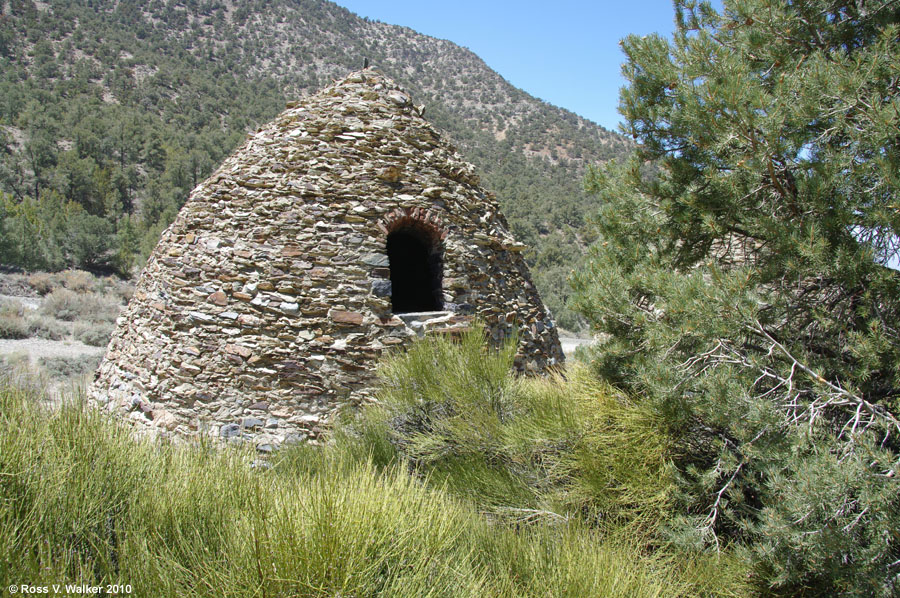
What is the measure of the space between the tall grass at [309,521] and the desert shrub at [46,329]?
14.0 metres

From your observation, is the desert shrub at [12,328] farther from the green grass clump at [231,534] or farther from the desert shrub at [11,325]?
the green grass clump at [231,534]

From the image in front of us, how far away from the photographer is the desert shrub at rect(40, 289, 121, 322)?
51.1 feet

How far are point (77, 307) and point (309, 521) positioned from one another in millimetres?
18935

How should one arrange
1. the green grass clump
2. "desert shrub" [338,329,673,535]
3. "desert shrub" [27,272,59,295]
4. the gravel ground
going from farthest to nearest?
1. "desert shrub" [27,272,59,295]
2. the gravel ground
3. "desert shrub" [338,329,673,535]
4. the green grass clump

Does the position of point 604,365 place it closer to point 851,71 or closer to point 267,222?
point 851,71

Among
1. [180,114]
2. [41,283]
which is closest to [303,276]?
[41,283]

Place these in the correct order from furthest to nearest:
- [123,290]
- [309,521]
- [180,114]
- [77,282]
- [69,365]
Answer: [180,114] → [123,290] → [77,282] → [69,365] → [309,521]

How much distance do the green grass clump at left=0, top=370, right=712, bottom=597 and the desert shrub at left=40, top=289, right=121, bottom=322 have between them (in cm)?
1626

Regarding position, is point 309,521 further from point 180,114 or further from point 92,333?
point 180,114

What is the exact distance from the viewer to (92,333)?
45.2 ft

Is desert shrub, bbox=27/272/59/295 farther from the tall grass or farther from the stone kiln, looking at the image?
the tall grass

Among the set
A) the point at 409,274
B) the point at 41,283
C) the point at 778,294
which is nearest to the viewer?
the point at 778,294

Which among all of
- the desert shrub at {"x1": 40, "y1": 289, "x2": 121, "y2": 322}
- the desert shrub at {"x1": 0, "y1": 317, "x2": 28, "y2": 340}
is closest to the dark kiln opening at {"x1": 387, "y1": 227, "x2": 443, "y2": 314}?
the desert shrub at {"x1": 0, "y1": 317, "x2": 28, "y2": 340}

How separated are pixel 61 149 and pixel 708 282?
3909cm
